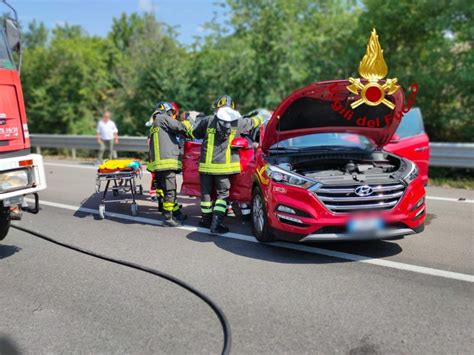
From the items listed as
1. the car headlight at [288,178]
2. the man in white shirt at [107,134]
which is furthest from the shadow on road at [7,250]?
the man in white shirt at [107,134]

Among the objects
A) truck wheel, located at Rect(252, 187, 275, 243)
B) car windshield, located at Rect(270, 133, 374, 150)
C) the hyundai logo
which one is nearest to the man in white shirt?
car windshield, located at Rect(270, 133, 374, 150)

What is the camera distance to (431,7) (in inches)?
522

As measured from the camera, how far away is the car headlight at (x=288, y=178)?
5160mm

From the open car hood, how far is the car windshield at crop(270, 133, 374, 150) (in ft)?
0.54

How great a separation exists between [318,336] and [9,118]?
4042 mm

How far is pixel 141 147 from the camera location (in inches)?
613

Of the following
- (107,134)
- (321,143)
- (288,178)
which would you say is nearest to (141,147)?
(107,134)

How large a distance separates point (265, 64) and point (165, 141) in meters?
12.0

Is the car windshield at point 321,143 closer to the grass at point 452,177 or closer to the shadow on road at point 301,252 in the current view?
the shadow on road at point 301,252

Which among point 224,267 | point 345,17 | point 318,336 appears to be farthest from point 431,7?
point 318,336

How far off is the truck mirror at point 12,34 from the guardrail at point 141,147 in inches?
341

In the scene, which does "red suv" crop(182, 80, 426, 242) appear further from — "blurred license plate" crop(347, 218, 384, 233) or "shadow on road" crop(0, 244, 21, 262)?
"shadow on road" crop(0, 244, 21, 262)

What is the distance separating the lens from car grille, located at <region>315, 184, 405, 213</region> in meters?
5.08

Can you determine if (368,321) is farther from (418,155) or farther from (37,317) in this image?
(418,155)
